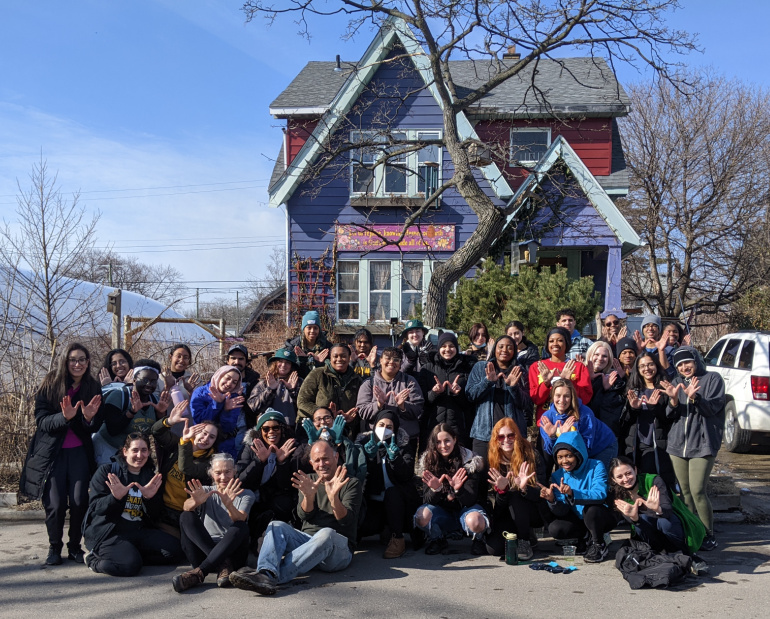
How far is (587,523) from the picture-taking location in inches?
231

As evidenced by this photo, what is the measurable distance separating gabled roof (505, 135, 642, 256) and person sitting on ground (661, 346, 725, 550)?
811 centimetres

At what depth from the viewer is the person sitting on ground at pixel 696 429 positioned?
6.27 meters

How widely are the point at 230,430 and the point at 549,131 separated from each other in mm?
13226

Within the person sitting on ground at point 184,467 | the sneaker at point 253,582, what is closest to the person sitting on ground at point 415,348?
the person sitting on ground at point 184,467

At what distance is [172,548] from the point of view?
18.5 feet

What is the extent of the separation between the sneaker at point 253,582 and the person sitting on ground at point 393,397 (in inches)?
78.7

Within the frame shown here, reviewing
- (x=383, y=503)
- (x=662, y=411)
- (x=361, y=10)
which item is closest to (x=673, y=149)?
(x=361, y=10)

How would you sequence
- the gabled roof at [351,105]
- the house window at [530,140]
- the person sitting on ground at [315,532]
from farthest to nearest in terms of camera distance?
1. the house window at [530,140]
2. the gabled roof at [351,105]
3. the person sitting on ground at [315,532]

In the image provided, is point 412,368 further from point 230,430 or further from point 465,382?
point 230,430

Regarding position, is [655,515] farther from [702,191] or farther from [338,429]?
[702,191]

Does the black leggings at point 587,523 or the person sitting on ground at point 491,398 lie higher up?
the person sitting on ground at point 491,398

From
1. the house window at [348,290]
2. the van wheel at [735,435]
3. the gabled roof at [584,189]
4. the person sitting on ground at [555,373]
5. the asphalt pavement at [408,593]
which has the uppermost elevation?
the gabled roof at [584,189]

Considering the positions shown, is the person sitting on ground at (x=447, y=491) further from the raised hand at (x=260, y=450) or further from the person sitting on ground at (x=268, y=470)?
the raised hand at (x=260, y=450)

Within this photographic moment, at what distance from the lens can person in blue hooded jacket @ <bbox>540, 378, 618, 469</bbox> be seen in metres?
6.26
